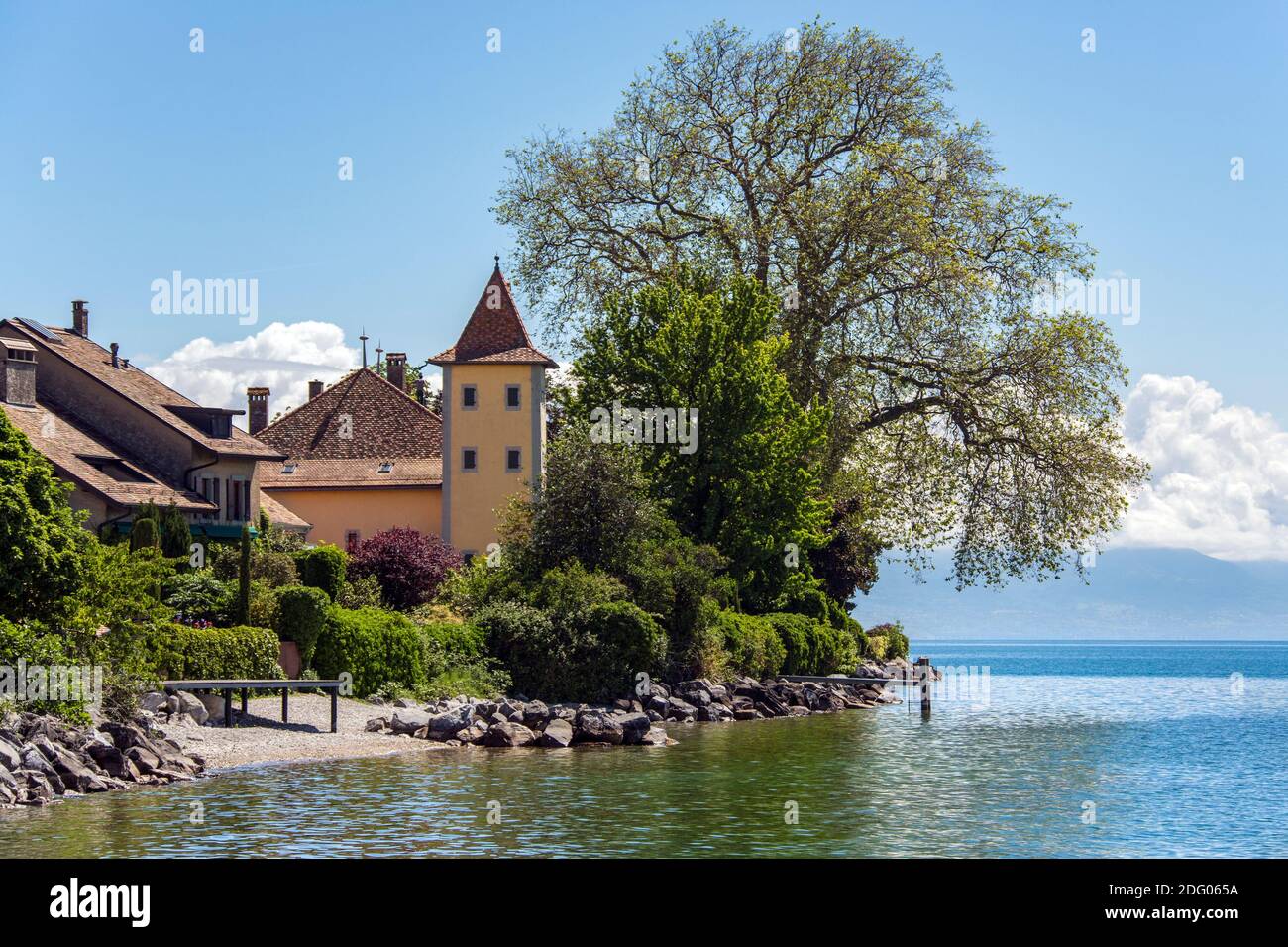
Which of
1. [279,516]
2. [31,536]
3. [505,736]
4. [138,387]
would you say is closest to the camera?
[31,536]

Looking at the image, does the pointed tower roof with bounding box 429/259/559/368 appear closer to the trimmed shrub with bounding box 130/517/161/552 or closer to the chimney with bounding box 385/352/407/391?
the chimney with bounding box 385/352/407/391

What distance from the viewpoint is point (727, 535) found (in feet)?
173

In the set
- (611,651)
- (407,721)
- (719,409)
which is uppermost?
(719,409)

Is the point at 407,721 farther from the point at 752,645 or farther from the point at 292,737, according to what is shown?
the point at 752,645

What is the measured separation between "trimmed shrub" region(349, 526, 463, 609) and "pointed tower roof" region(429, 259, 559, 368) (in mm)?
17303

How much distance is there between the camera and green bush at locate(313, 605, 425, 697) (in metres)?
36.8

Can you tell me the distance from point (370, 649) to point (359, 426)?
35234mm

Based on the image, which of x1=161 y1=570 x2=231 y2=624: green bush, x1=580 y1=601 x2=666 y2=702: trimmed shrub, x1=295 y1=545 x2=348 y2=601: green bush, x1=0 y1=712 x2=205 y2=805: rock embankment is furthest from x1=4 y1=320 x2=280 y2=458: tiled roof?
x1=0 y1=712 x2=205 y2=805: rock embankment

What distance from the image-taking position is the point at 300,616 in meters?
35.5

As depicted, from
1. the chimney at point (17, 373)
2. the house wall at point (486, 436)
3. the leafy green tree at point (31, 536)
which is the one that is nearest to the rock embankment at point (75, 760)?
the leafy green tree at point (31, 536)

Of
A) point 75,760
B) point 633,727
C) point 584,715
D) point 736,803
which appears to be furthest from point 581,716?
point 75,760

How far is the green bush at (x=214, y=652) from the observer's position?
102ft

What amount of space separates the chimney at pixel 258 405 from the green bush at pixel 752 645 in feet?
104

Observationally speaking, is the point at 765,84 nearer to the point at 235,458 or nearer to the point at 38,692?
the point at 235,458
